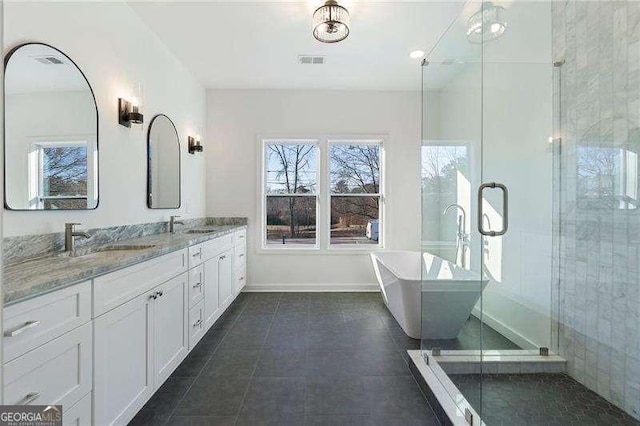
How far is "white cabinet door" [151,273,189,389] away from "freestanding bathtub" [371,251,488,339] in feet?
5.84

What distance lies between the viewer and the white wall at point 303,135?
434 centimetres

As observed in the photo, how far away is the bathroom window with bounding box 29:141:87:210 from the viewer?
1761 mm

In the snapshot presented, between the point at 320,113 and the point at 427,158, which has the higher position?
the point at 320,113

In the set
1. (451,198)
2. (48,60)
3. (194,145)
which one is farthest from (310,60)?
(48,60)

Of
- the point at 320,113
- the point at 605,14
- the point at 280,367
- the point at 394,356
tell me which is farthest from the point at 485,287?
the point at 320,113

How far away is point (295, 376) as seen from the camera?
7.44ft

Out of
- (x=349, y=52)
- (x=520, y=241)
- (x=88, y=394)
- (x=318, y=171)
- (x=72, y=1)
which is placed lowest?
(x=88, y=394)

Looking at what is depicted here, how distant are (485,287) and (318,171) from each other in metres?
2.59

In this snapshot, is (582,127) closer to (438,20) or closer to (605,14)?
(605,14)

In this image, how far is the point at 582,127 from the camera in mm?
2164

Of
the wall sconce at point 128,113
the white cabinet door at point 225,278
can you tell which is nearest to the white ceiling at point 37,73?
the wall sconce at point 128,113

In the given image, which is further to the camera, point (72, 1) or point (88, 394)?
point (72, 1)

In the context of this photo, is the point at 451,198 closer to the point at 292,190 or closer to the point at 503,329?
the point at 503,329

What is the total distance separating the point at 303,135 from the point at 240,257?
1.82 meters
